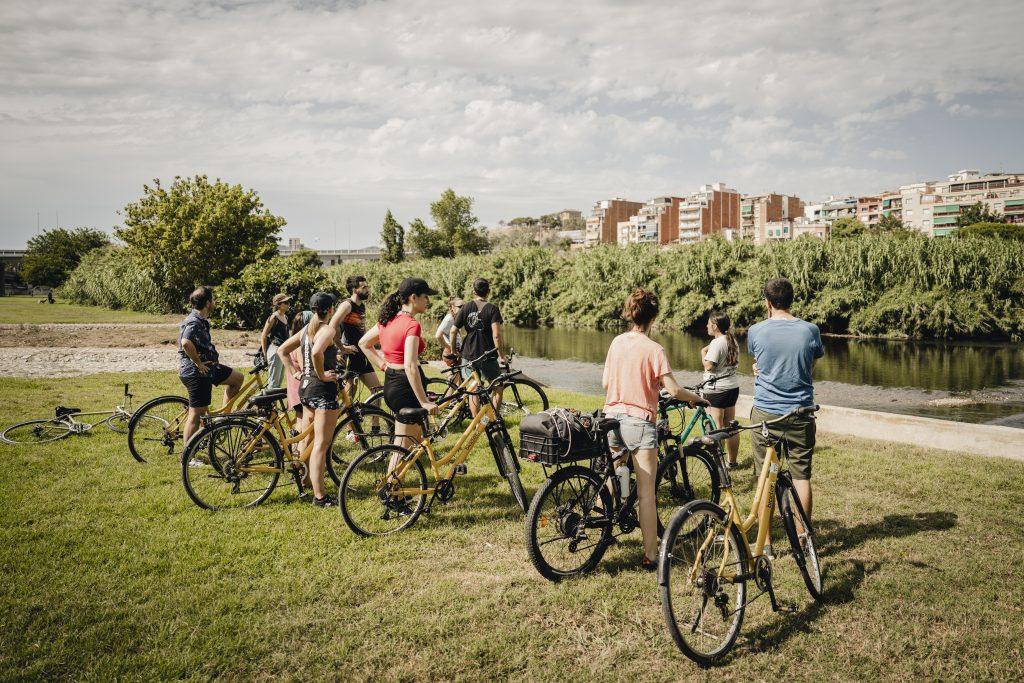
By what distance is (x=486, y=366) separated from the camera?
8.93 metres

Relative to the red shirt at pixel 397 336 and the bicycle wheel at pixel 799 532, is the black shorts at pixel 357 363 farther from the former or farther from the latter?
the bicycle wheel at pixel 799 532

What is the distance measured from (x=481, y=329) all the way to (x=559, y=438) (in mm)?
4637

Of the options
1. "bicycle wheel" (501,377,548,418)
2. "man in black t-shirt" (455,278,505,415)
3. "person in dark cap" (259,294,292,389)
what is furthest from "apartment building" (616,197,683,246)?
"person in dark cap" (259,294,292,389)

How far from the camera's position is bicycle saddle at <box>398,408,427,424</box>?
5.42 metres

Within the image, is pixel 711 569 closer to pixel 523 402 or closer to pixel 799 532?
pixel 799 532

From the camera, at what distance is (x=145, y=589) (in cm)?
443

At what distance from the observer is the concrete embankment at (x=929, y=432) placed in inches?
313

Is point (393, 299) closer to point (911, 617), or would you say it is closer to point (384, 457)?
point (384, 457)

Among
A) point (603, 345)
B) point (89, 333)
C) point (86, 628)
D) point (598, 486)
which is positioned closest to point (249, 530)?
point (86, 628)

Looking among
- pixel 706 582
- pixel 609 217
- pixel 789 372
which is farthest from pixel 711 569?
pixel 609 217

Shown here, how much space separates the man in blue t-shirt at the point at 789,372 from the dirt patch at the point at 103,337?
1878 centimetres

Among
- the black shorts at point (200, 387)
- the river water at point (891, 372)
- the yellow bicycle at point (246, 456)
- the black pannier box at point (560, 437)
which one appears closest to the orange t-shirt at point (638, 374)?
the black pannier box at point (560, 437)

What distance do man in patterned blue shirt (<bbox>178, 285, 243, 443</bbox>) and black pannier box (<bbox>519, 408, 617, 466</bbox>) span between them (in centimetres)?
403

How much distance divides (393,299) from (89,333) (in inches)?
966
